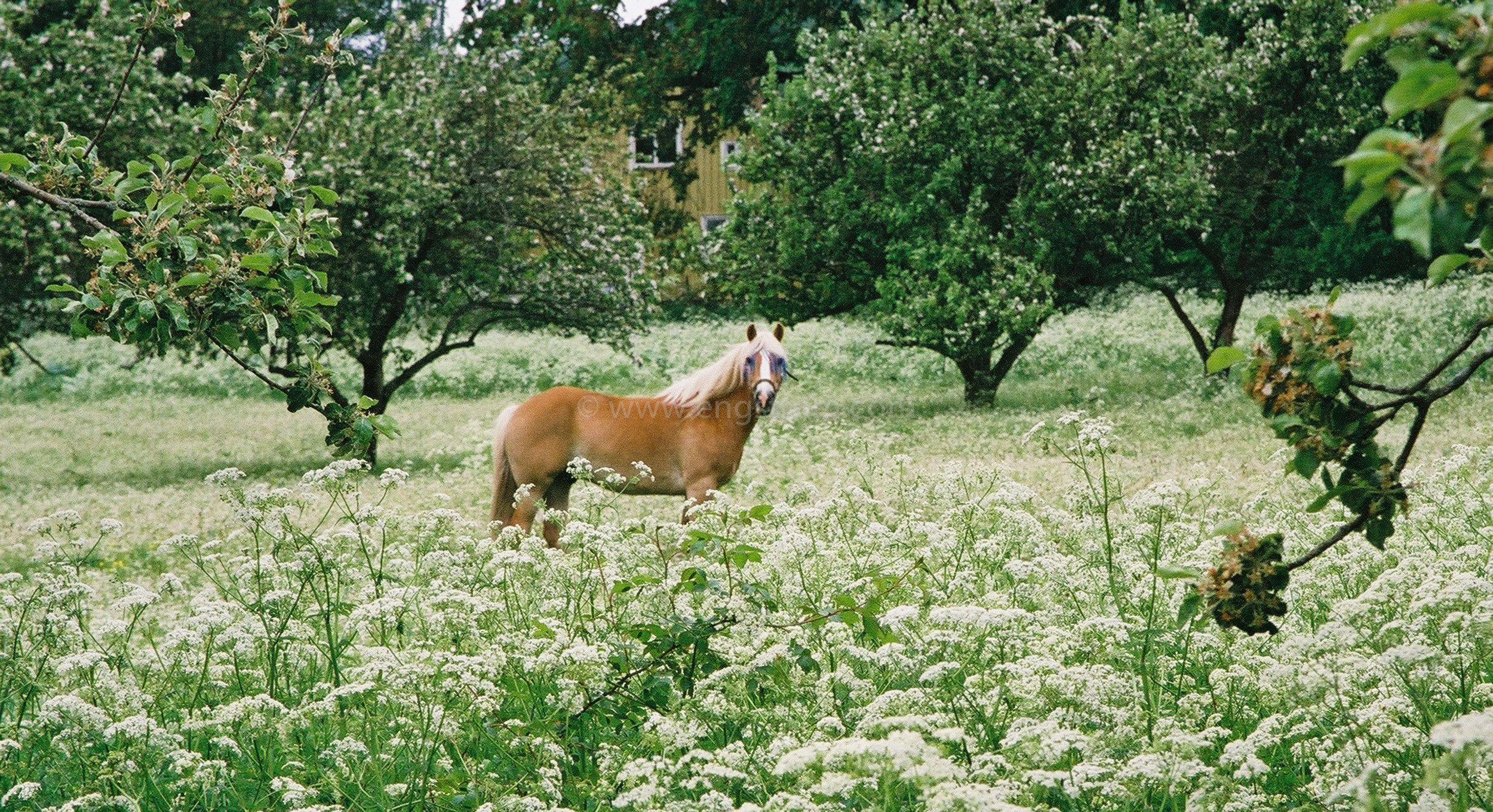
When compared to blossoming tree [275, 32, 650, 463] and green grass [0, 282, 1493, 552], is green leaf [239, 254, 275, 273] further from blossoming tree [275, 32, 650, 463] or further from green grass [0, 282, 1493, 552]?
blossoming tree [275, 32, 650, 463]

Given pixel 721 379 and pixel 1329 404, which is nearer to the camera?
pixel 1329 404

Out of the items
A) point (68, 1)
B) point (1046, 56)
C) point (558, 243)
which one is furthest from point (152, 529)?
point (68, 1)

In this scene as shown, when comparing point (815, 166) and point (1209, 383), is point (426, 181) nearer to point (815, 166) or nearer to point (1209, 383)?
point (815, 166)

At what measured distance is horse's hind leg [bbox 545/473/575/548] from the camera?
35.1ft

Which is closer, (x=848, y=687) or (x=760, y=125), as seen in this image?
(x=848, y=687)

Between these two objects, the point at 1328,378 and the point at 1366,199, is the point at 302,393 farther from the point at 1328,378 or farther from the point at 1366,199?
the point at 1366,199

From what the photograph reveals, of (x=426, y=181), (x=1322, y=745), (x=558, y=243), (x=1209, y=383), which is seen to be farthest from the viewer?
(x=1209, y=383)

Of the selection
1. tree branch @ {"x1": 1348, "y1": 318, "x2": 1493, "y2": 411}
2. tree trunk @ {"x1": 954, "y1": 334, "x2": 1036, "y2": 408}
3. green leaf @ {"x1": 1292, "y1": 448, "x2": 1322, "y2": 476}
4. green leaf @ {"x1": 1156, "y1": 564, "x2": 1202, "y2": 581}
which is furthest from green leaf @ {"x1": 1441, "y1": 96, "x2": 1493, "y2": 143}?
tree trunk @ {"x1": 954, "y1": 334, "x2": 1036, "y2": 408}

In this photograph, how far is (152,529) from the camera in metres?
13.8

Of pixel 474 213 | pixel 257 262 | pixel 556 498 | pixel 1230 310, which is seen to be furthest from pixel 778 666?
pixel 1230 310

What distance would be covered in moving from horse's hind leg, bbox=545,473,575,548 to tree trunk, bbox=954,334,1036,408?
→ 11.8 m

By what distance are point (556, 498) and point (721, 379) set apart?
176 cm

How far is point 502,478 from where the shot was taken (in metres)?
10.7

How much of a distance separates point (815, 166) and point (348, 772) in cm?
1876
